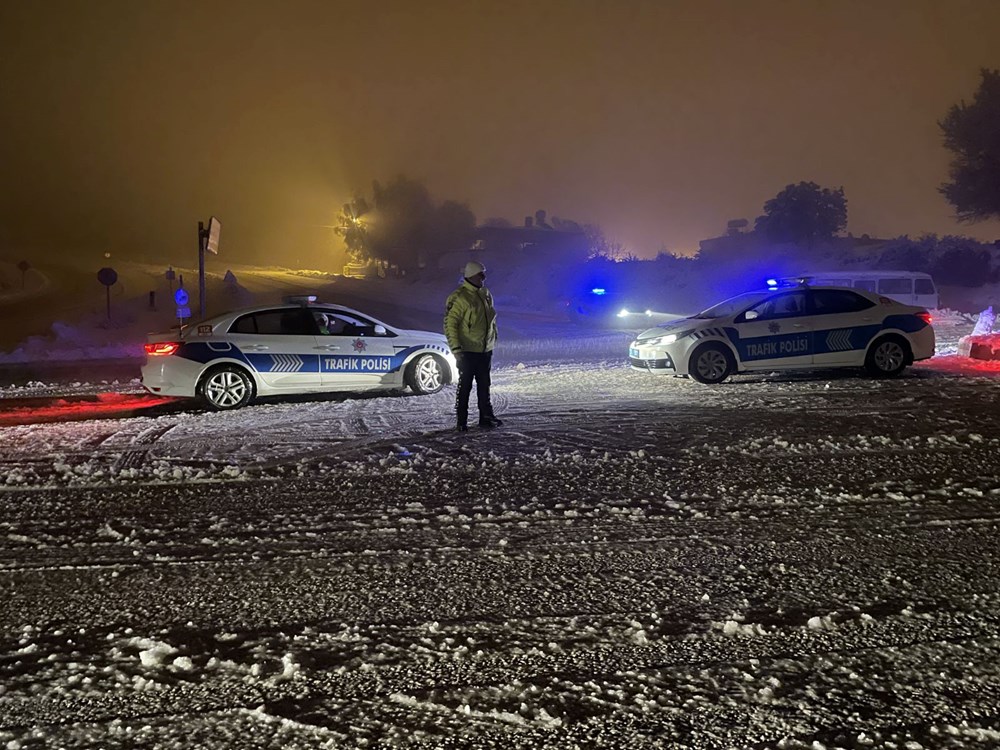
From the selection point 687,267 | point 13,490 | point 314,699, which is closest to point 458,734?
point 314,699

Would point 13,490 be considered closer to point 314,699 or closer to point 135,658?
point 135,658

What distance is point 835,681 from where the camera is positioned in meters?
2.85

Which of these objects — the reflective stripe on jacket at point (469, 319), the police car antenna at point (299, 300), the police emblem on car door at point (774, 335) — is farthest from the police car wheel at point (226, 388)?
the police emblem on car door at point (774, 335)

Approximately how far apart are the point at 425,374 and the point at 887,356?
736 cm

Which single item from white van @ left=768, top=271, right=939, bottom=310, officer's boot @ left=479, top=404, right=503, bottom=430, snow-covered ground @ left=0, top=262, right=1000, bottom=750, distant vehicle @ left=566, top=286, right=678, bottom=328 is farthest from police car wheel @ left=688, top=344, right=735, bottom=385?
distant vehicle @ left=566, top=286, right=678, bottom=328

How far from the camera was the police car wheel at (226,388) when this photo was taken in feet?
33.2

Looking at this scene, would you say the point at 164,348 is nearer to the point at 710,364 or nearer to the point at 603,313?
the point at 710,364

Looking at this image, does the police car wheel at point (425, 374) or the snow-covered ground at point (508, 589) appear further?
the police car wheel at point (425, 374)

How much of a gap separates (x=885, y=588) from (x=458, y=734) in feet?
7.87

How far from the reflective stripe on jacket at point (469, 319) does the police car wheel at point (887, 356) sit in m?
7.10

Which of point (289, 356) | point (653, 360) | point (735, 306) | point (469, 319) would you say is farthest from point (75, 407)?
point (735, 306)

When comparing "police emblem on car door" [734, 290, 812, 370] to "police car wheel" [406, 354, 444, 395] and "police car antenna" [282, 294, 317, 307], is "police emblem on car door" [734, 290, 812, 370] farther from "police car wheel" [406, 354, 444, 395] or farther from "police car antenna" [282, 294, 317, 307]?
"police car antenna" [282, 294, 317, 307]

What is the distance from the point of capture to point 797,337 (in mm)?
11703

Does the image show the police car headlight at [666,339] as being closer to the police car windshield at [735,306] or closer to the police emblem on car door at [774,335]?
the police car windshield at [735,306]
